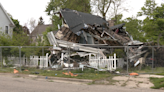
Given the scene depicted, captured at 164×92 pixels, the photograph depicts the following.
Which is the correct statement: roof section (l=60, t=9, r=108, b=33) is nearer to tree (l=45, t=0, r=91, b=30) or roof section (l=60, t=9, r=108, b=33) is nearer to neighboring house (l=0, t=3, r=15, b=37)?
tree (l=45, t=0, r=91, b=30)

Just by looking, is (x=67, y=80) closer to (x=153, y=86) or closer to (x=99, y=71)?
(x=99, y=71)

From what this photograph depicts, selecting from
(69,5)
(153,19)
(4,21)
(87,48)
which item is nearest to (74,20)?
(87,48)

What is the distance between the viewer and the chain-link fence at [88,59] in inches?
535

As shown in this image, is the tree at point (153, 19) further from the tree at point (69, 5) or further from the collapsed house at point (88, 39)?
the tree at point (69, 5)

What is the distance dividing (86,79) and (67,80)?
1.19m

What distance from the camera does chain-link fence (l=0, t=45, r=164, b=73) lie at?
1358 centimetres

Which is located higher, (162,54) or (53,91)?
(162,54)

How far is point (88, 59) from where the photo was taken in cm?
1473

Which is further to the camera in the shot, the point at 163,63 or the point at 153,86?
the point at 163,63

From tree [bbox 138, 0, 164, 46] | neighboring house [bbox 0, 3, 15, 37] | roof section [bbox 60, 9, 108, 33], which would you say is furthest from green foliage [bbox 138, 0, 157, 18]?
neighboring house [bbox 0, 3, 15, 37]

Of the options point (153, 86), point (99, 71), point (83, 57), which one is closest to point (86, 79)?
point (99, 71)

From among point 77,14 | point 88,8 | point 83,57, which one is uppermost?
point 88,8

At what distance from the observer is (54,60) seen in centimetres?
1563

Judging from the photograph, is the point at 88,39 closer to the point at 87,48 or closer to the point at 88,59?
the point at 87,48
